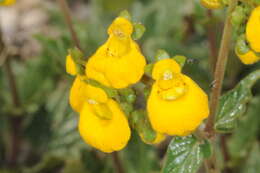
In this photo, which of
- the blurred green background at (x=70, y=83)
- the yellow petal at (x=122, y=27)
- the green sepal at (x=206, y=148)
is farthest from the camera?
the blurred green background at (x=70, y=83)

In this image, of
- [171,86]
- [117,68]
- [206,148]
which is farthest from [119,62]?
[206,148]

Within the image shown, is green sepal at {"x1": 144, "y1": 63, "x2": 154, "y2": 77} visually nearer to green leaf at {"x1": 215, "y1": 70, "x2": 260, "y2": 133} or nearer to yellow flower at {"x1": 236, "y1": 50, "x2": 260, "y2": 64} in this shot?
yellow flower at {"x1": 236, "y1": 50, "x2": 260, "y2": 64}

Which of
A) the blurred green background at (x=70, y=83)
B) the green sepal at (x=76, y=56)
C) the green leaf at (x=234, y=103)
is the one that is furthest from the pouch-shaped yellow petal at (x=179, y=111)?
the blurred green background at (x=70, y=83)

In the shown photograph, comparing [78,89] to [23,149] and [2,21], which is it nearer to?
[23,149]

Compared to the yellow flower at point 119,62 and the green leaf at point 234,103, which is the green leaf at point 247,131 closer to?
the green leaf at point 234,103

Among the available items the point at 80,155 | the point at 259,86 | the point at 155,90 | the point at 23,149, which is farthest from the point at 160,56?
the point at 23,149
